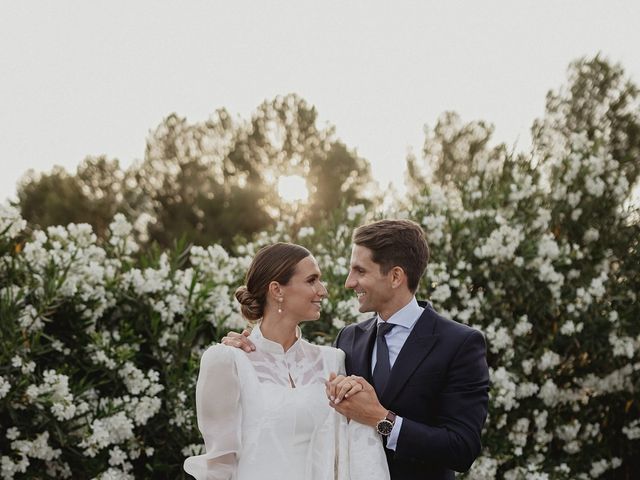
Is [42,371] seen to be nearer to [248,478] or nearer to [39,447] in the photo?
[39,447]

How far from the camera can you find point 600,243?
301 inches

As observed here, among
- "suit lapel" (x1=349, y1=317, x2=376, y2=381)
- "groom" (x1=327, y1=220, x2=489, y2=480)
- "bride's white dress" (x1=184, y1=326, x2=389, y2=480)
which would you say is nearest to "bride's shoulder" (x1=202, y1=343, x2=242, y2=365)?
"bride's white dress" (x1=184, y1=326, x2=389, y2=480)

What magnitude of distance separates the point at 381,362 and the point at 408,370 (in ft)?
0.43

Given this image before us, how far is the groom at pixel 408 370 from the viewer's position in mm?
2887

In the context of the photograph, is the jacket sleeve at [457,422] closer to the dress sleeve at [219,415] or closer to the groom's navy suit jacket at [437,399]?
the groom's navy suit jacket at [437,399]

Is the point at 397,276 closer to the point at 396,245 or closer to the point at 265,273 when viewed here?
the point at 396,245

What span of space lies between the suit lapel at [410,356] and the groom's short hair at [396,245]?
0.19 m

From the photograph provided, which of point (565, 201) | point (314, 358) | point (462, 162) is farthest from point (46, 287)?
point (462, 162)

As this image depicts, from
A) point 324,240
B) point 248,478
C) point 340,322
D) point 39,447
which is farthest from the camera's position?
point 324,240

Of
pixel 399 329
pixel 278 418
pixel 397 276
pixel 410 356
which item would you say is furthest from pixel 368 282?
pixel 278 418

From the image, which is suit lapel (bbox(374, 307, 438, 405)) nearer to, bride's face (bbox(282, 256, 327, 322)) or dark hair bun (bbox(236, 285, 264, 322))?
bride's face (bbox(282, 256, 327, 322))

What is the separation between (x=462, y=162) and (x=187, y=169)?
29.1ft

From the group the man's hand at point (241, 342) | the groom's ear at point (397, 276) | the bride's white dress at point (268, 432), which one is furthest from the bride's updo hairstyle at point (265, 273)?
the groom's ear at point (397, 276)

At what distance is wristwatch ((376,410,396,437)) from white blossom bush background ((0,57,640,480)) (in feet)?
8.20
